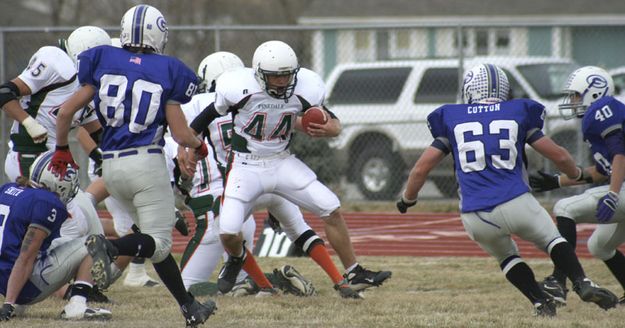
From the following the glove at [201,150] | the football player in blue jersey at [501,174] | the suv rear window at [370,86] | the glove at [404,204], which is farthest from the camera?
the suv rear window at [370,86]

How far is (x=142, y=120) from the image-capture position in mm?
5832

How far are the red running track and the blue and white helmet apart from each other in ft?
12.1

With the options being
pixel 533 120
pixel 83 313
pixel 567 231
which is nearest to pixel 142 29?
pixel 83 313

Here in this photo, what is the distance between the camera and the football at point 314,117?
677cm

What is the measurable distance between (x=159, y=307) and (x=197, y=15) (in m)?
20.7

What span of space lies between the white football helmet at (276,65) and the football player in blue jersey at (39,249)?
132cm

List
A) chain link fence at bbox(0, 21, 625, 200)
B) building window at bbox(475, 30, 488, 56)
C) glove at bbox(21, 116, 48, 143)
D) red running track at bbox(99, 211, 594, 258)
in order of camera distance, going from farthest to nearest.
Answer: building window at bbox(475, 30, 488, 56)
chain link fence at bbox(0, 21, 625, 200)
red running track at bbox(99, 211, 594, 258)
glove at bbox(21, 116, 48, 143)

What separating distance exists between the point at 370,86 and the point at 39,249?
8466mm

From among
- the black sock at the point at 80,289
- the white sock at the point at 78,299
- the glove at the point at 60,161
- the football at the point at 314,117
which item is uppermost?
the football at the point at 314,117

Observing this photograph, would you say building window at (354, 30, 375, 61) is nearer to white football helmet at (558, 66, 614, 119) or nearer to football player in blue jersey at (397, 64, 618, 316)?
white football helmet at (558, 66, 614, 119)

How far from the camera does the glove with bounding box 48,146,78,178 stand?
6113 millimetres

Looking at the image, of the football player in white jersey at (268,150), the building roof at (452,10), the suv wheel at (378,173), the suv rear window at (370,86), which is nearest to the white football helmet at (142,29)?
the football player in white jersey at (268,150)

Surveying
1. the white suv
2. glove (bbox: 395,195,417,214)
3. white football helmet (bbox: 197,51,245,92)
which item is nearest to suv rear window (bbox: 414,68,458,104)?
the white suv

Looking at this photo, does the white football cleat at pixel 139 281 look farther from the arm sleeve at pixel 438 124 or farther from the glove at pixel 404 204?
the arm sleeve at pixel 438 124
